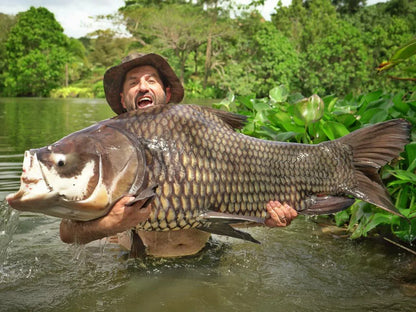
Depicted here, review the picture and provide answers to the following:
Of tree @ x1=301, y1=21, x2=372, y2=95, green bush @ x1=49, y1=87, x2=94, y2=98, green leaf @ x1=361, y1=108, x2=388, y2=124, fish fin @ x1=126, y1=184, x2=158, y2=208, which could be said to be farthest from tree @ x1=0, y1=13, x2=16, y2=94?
fish fin @ x1=126, y1=184, x2=158, y2=208

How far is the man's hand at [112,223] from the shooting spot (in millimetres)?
2000

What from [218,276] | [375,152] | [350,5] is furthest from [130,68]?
[350,5]

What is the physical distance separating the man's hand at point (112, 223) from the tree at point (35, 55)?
1742 inches

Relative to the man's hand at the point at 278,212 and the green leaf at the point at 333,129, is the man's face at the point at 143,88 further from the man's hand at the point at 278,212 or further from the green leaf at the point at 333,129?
the green leaf at the point at 333,129

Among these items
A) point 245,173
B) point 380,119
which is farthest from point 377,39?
point 245,173

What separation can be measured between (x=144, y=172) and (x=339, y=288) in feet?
5.20

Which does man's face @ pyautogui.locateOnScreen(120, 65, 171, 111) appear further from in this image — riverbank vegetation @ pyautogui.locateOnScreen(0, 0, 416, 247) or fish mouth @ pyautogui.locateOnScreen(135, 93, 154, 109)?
riverbank vegetation @ pyautogui.locateOnScreen(0, 0, 416, 247)

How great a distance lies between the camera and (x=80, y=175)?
192 cm

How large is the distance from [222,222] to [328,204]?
69 centimetres

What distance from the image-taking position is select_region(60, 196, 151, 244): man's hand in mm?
2000

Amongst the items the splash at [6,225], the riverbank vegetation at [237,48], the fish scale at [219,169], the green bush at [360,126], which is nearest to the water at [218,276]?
the splash at [6,225]

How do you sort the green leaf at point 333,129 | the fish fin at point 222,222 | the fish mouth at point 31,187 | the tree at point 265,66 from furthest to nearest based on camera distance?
the tree at point 265,66 → the green leaf at point 333,129 → the fish fin at point 222,222 → the fish mouth at point 31,187

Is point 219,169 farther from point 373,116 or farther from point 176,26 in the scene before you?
point 176,26

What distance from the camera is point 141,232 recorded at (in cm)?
328
